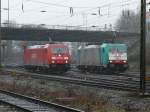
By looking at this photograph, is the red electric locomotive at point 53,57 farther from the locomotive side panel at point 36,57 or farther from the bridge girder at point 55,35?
the bridge girder at point 55,35

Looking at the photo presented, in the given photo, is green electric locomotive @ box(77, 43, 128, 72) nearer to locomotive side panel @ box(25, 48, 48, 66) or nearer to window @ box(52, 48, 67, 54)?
window @ box(52, 48, 67, 54)

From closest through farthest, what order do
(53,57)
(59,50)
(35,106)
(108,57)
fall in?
(35,106) → (108,57) → (53,57) → (59,50)

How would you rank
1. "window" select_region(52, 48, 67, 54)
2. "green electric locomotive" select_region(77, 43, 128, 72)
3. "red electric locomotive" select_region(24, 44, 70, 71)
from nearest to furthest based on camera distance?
1. "green electric locomotive" select_region(77, 43, 128, 72)
2. "red electric locomotive" select_region(24, 44, 70, 71)
3. "window" select_region(52, 48, 67, 54)

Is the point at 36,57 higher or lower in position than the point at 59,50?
lower

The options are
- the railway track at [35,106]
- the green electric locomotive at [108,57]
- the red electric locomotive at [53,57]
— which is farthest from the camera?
the red electric locomotive at [53,57]

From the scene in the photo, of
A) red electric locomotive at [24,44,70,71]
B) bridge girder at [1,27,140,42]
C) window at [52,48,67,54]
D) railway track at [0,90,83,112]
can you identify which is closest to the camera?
railway track at [0,90,83,112]

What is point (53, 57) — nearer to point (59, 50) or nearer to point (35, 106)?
point (59, 50)

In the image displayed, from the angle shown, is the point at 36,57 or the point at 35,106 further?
the point at 36,57

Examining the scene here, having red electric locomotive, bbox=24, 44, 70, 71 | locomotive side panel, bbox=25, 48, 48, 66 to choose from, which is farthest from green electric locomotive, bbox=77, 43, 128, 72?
locomotive side panel, bbox=25, 48, 48, 66

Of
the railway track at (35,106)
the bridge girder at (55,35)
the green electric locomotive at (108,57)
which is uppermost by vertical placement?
the bridge girder at (55,35)

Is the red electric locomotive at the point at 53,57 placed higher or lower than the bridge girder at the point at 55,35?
lower

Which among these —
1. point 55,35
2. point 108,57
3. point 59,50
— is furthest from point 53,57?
point 55,35

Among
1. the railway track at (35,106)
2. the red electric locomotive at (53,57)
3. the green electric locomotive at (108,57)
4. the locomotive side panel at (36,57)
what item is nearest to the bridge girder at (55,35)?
the locomotive side panel at (36,57)

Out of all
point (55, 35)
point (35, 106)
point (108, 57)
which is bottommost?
point (35, 106)
